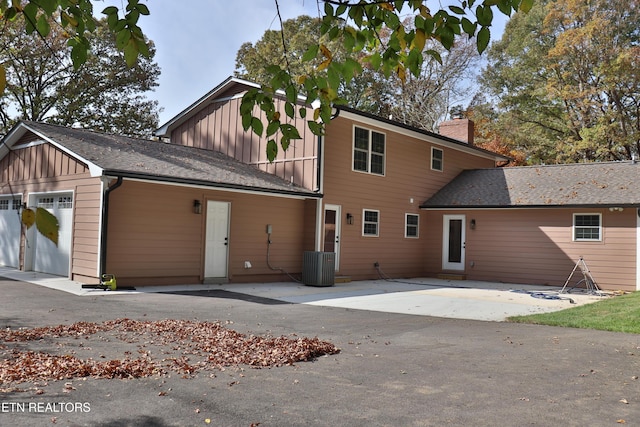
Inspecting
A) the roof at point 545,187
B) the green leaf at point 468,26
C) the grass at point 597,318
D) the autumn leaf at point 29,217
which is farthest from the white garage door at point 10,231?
the autumn leaf at point 29,217

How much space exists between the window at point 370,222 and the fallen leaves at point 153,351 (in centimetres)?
961

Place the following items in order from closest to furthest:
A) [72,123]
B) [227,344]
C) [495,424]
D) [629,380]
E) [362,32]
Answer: [362,32] < [495,424] < [629,380] < [227,344] < [72,123]

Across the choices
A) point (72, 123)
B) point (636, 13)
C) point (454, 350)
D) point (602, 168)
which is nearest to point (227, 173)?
point (454, 350)

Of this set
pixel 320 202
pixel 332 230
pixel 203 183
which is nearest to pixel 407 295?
pixel 332 230

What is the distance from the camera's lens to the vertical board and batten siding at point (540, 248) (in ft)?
49.9

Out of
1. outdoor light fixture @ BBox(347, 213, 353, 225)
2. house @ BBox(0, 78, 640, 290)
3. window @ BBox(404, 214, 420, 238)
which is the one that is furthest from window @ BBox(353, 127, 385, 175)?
window @ BBox(404, 214, 420, 238)

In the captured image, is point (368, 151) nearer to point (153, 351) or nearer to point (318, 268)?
point (318, 268)

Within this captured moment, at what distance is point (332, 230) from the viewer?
1591 centimetres

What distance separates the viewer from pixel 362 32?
124 inches

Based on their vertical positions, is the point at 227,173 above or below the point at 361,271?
above

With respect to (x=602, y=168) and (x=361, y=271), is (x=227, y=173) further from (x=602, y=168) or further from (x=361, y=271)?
(x=602, y=168)

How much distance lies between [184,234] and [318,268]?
12.0ft

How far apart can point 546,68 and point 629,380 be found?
25.0 m

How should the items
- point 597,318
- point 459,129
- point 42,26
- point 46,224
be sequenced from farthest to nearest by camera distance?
point 459,129 < point 597,318 < point 42,26 < point 46,224
